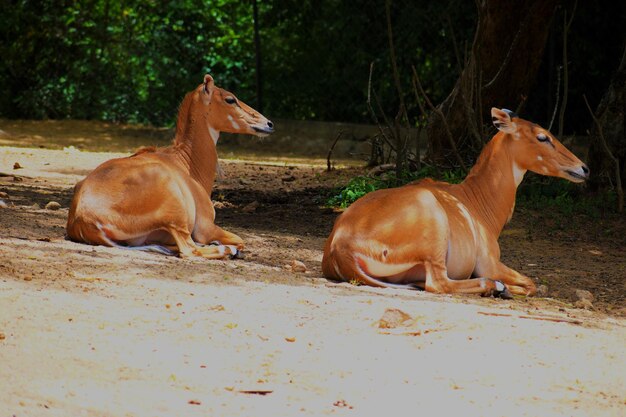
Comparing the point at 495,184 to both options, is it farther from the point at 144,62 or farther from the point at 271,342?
the point at 144,62

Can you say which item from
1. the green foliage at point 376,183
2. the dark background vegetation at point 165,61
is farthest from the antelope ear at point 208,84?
the dark background vegetation at point 165,61

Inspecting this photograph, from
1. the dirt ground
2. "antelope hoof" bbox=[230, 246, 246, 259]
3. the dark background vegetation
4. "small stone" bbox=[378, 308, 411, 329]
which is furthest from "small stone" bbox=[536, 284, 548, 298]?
the dark background vegetation

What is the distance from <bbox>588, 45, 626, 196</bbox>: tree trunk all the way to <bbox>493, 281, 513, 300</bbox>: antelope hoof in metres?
4.35

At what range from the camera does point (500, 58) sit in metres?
12.5

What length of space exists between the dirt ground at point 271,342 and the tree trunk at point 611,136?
311 centimetres

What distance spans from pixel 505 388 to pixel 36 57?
17.6 metres

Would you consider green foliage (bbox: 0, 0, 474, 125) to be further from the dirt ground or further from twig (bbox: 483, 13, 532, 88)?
the dirt ground

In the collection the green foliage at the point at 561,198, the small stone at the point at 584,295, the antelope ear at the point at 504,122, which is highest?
the antelope ear at the point at 504,122

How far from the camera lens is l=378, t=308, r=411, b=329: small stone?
6012 millimetres

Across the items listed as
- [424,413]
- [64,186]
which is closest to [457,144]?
A: [64,186]

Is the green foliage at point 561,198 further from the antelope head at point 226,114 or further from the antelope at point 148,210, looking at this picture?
the antelope at point 148,210

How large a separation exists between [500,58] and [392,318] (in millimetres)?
7008

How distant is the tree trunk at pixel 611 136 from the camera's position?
11461mm

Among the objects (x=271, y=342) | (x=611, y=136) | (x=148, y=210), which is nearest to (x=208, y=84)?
(x=148, y=210)
